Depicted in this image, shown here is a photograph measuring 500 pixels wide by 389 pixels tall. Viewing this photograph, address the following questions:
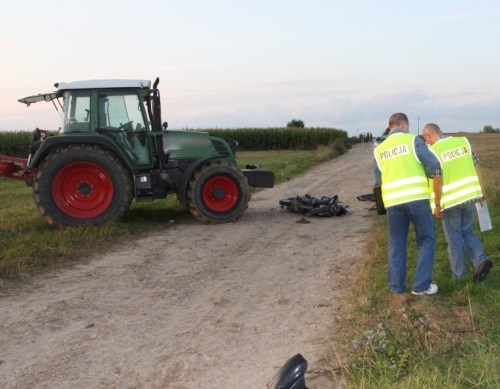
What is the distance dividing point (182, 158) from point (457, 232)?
255 inches

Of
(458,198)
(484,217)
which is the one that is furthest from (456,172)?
(484,217)

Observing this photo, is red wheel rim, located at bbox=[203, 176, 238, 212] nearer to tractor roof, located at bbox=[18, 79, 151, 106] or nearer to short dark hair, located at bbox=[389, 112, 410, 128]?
tractor roof, located at bbox=[18, 79, 151, 106]

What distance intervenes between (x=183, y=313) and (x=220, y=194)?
5.68m

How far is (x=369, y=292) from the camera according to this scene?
6.39 meters

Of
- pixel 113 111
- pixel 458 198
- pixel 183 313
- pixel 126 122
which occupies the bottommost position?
pixel 183 313

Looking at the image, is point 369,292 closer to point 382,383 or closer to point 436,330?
point 436,330

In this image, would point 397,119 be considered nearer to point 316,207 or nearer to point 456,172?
point 456,172

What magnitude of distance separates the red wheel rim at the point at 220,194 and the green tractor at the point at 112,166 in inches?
0.7

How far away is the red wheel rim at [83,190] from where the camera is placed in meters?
10.9

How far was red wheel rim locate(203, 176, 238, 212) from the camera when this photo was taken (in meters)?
11.8

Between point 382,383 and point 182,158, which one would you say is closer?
point 382,383

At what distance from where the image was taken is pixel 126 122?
11.4 metres

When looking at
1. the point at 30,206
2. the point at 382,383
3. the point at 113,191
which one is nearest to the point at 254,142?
the point at 30,206

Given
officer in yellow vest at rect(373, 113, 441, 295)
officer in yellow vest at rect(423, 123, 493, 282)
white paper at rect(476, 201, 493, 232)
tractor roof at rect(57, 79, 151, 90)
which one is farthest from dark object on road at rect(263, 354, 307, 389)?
tractor roof at rect(57, 79, 151, 90)
